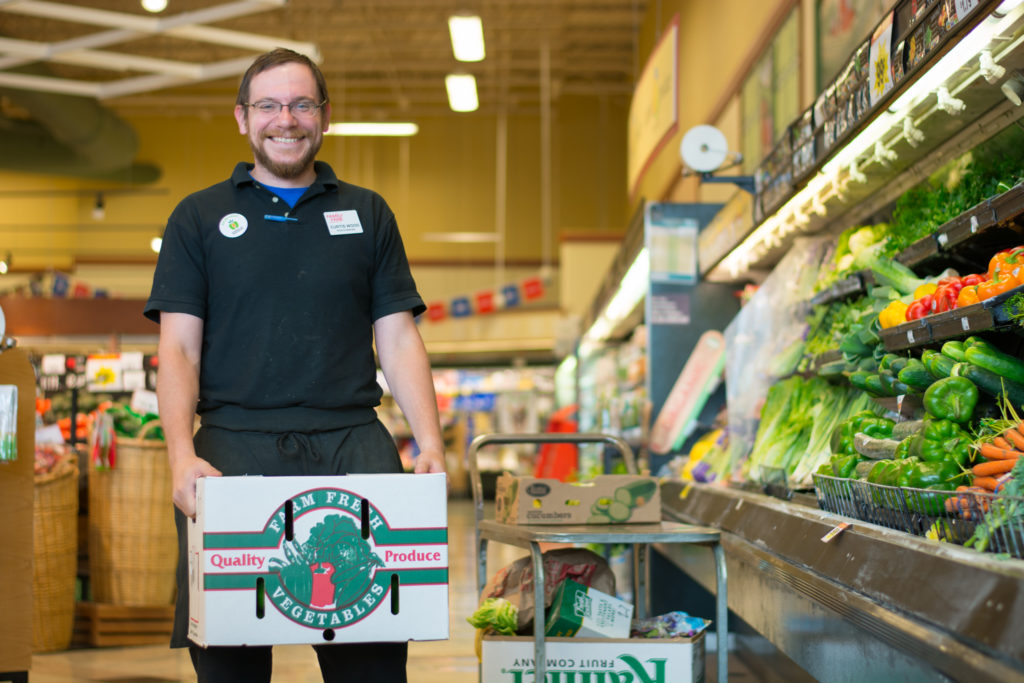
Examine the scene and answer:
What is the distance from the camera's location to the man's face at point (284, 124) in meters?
2.24

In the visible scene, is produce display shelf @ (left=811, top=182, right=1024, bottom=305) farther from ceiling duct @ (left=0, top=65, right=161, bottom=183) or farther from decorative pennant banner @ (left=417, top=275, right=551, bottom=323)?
ceiling duct @ (left=0, top=65, right=161, bottom=183)

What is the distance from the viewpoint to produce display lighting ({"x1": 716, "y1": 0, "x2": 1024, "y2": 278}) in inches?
86.3

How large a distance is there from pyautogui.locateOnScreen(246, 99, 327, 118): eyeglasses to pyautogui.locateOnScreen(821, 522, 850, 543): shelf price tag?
56.1 inches

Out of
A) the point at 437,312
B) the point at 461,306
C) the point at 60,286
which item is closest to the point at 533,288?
the point at 461,306

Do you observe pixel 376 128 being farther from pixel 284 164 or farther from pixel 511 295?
pixel 284 164

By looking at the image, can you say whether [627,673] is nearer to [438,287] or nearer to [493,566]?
[493,566]

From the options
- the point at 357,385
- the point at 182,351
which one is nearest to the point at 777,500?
the point at 357,385

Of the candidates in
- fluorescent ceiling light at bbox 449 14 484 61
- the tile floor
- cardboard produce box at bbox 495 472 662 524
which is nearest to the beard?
cardboard produce box at bbox 495 472 662 524

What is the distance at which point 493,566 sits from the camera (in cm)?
812

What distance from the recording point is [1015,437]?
6.70 ft

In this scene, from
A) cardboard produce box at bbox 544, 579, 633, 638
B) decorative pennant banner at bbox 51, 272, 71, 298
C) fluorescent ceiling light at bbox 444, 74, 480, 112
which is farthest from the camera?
decorative pennant banner at bbox 51, 272, 71, 298

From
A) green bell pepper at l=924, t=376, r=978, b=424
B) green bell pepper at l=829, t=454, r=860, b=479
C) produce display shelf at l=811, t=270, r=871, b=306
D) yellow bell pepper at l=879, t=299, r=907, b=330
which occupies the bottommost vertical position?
green bell pepper at l=829, t=454, r=860, b=479

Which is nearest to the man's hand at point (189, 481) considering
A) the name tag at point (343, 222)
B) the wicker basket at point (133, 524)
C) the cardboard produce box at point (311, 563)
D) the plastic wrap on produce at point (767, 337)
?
the cardboard produce box at point (311, 563)

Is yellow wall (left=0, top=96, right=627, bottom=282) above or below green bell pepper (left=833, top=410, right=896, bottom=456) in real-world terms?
above
